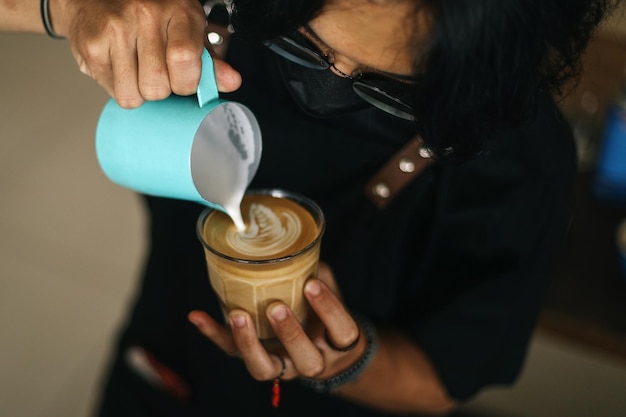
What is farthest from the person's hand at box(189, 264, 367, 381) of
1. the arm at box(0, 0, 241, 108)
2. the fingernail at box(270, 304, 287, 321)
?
the arm at box(0, 0, 241, 108)

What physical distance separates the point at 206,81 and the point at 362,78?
0.23 m

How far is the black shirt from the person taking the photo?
1274mm

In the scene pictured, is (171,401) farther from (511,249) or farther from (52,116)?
(52,116)

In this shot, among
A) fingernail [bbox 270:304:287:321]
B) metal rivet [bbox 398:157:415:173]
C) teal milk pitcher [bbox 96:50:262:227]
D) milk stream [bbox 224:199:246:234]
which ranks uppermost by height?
teal milk pitcher [bbox 96:50:262:227]

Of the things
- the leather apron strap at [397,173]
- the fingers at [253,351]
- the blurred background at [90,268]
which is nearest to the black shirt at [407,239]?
the leather apron strap at [397,173]

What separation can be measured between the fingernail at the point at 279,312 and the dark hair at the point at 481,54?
1.12 feet

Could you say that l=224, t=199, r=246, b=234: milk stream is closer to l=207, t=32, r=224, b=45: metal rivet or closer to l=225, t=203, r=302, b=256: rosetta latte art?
l=225, t=203, r=302, b=256: rosetta latte art

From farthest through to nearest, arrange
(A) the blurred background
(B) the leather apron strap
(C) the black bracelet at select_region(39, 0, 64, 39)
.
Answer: (A) the blurred background → (B) the leather apron strap → (C) the black bracelet at select_region(39, 0, 64, 39)

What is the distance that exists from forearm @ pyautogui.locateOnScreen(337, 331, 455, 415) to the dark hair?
22.9 inches

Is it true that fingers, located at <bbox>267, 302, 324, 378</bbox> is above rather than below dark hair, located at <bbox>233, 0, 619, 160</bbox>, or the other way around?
below

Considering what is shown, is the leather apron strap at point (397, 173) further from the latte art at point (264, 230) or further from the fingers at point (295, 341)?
the fingers at point (295, 341)

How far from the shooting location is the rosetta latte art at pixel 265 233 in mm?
1036

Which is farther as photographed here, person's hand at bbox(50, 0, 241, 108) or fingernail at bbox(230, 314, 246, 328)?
fingernail at bbox(230, 314, 246, 328)

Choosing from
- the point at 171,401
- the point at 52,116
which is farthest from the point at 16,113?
the point at 171,401
